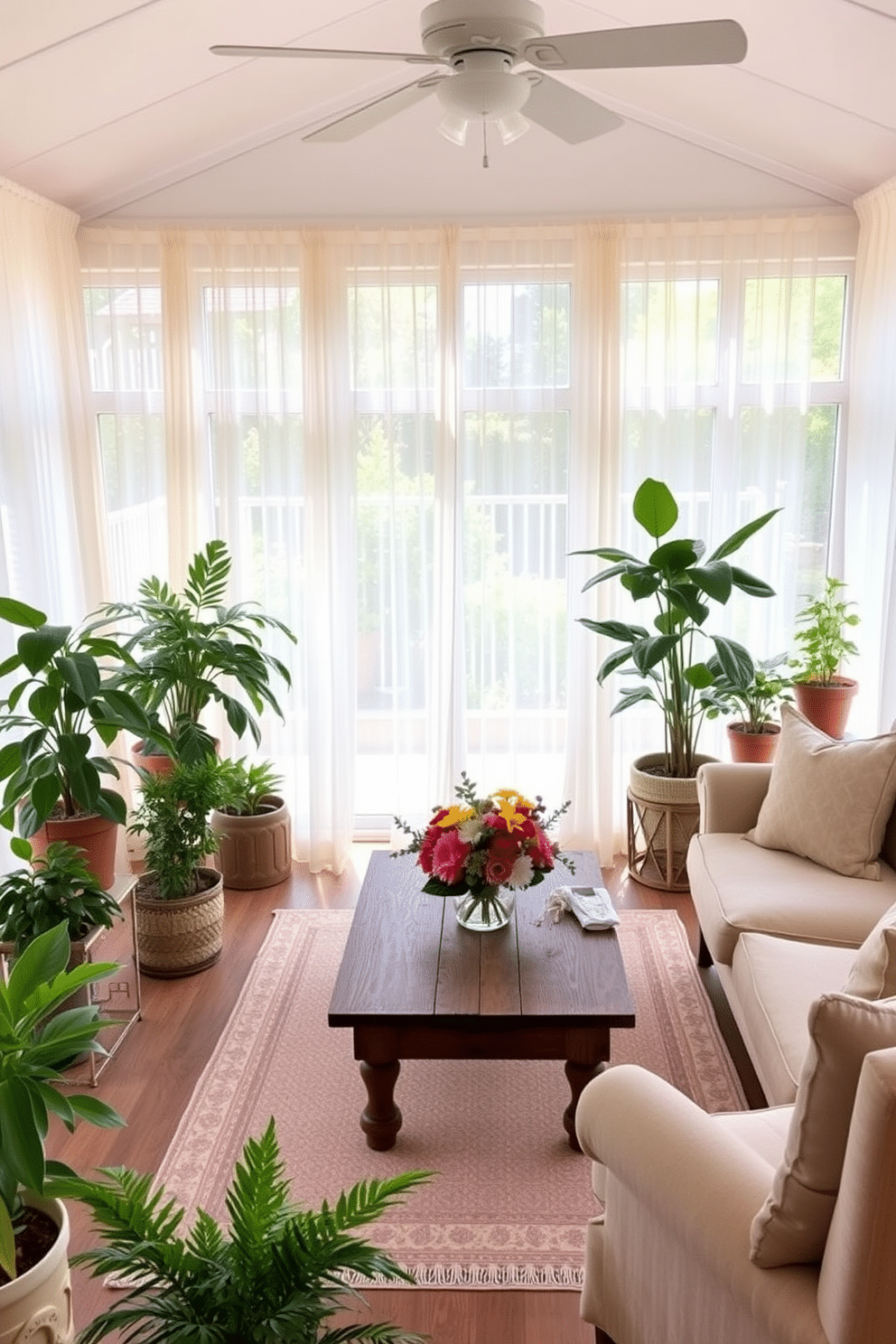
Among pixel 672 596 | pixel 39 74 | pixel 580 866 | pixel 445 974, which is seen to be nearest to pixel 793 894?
pixel 580 866

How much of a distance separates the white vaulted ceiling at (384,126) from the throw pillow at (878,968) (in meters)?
2.43

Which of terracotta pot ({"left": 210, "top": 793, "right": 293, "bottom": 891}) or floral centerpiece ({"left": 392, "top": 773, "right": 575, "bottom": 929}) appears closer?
floral centerpiece ({"left": 392, "top": 773, "right": 575, "bottom": 929})

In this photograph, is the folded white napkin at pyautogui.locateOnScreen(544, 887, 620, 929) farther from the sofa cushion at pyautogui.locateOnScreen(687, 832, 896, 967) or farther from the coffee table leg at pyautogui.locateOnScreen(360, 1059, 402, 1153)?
the coffee table leg at pyautogui.locateOnScreen(360, 1059, 402, 1153)

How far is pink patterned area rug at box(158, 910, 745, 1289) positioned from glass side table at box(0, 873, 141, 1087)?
12.5 inches

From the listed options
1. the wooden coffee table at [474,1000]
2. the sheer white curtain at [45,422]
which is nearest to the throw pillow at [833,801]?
the wooden coffee table at [474,1000]

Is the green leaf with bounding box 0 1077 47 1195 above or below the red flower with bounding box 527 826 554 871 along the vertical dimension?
below

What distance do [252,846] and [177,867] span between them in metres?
0.76

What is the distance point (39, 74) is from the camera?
319cm

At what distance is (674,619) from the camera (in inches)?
163

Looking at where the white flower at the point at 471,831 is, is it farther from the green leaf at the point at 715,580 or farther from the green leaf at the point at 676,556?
the green leaf at the point at 676,556

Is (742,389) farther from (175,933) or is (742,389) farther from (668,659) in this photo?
(175,933)

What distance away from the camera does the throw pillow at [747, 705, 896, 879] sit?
10.5 feet

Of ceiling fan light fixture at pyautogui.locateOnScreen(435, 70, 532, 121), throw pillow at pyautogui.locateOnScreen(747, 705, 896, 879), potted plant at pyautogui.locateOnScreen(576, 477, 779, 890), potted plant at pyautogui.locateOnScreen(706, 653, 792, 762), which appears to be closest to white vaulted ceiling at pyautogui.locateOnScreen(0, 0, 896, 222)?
ceiling fan light fixture at pyautogui.locateOnScreen(435, 70, 532, 121)

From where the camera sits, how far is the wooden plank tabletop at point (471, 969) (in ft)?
8.77
